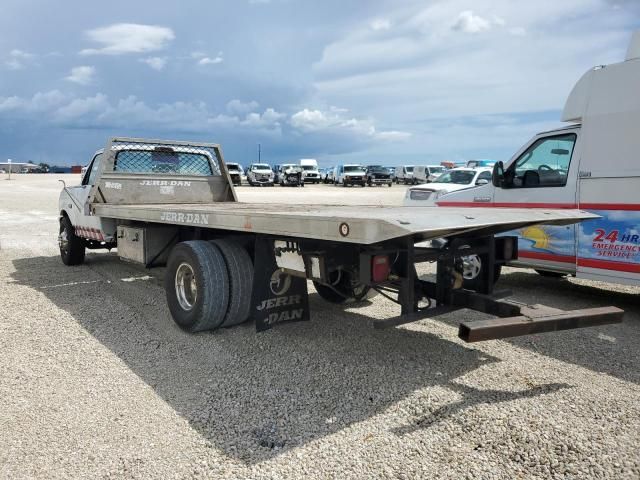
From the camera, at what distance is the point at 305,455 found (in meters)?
3.09

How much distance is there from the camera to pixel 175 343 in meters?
5.02

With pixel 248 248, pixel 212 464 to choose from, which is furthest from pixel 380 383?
pixel 248 248

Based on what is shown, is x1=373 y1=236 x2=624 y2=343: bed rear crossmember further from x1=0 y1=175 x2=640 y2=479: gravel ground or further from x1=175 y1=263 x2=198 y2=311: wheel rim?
x1=175 y1=263 x2=198 y2=311: wheel rim

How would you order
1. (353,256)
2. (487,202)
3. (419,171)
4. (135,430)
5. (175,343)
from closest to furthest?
1. (135,430)
2. (353,256)
3. (175,343)
4. (487,202)
5. (419,171)

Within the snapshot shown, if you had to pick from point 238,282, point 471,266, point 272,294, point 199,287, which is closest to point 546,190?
point 471,266

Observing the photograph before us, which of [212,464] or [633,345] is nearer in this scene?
[212,464]

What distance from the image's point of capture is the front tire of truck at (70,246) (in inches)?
357

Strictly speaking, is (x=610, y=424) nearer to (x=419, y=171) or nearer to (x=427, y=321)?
(x=427, y=321)

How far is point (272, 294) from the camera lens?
16.2 feet

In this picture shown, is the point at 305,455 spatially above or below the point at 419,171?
below

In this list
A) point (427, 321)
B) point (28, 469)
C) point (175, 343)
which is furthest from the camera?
point (427, 321)

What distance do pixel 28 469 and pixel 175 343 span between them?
209cm

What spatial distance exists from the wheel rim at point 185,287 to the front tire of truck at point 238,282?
0.42 metres

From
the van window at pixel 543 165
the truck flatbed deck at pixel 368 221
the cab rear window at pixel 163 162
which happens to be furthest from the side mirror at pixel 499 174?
the cab rear window at pixel 163 162
